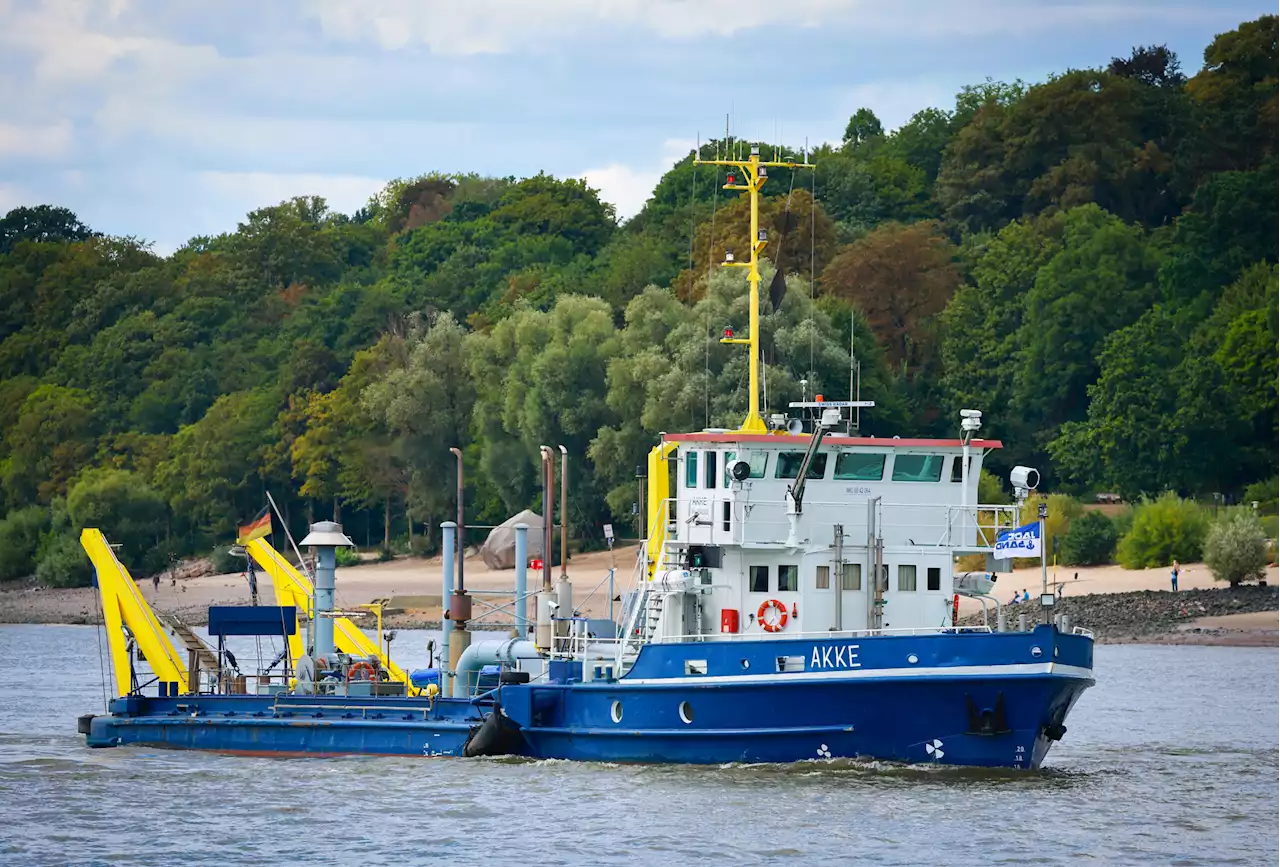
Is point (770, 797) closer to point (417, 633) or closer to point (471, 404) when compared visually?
point (417, 633)

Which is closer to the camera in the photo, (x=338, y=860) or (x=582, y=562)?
(x=338, y=860)

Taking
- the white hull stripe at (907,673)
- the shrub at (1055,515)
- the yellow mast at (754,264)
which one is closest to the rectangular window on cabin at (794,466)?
the yellow mast at (754,264)

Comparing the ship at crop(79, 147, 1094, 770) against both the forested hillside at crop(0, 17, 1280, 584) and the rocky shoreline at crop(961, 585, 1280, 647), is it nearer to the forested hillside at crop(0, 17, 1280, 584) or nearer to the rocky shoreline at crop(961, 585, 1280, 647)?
the rocky shoreline at crop(961, 585, 1280, 647)

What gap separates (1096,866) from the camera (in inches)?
965

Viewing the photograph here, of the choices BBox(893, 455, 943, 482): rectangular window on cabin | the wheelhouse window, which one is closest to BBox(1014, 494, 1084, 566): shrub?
BBox(893, 455, 943, 482): rectangular window on cabin

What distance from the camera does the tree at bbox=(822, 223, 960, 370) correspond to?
79000mm

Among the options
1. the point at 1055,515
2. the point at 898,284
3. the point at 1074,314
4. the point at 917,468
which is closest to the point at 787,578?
the point at 917,468

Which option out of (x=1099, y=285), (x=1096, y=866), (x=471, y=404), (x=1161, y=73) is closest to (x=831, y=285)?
(x=1099, y=285)

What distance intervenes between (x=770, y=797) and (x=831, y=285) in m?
52.2

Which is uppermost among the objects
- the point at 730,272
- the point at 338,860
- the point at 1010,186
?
the point at 1010,186

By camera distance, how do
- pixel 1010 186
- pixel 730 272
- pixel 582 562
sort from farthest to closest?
pixel 1010 186 → pixel 582 562 → pixel 730 272

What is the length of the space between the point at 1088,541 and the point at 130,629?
39.7 meters

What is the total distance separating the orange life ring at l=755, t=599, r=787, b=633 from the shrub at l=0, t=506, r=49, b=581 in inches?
2705

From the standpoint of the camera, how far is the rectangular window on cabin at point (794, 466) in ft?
98.2
